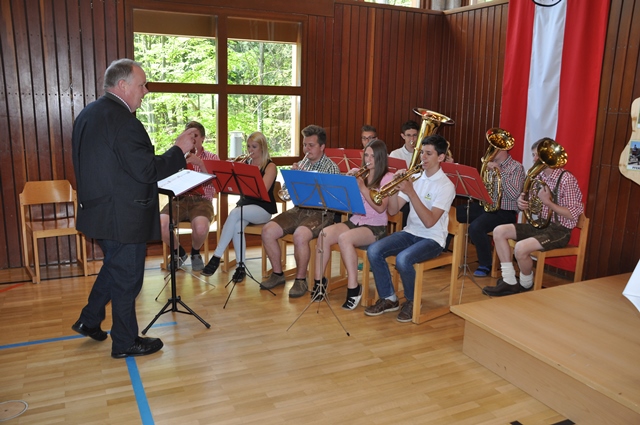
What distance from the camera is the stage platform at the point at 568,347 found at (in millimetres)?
3119

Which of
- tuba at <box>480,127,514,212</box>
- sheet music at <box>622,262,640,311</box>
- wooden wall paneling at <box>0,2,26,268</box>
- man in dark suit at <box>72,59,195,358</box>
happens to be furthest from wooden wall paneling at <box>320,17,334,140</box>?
sheet music at <box>622,262,640,311</box>

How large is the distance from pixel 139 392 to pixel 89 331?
868mm

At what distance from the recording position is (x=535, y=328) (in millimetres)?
3762

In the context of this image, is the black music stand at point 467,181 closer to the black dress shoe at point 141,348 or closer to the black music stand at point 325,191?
the black music stand at point 325,191

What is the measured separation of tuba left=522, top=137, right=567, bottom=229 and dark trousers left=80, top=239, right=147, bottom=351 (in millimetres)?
3429

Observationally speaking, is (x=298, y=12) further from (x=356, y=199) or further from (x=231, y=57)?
(x=356, y=199)

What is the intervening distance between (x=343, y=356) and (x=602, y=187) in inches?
130

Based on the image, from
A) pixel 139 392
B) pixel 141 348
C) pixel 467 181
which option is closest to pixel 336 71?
pixel 467 181

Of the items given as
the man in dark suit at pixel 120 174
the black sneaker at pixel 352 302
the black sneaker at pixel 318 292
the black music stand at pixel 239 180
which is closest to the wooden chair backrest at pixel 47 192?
the black music stand at pixel 239 180

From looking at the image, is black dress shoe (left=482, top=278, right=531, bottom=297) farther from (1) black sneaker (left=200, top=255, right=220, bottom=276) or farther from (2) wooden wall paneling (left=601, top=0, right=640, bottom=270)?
(1) black sneaker (left=200, top=255, right=220, bottom=276)

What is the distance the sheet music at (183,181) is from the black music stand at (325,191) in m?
0.65

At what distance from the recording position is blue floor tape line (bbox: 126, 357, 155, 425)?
3.14 m

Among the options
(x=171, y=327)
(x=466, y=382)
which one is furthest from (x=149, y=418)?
(x=466, y=382)

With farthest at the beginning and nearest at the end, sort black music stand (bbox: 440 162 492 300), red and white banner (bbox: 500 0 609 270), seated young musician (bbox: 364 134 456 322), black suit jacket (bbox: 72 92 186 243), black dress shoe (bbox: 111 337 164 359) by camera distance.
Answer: red and white banner (bbox: 500 0 609 270)
black music stand (bbox: 440 162 492 300)
seated young musician (bbox: 364 134 456 322)
black dress shoe (bbox: 111 337 164 359)
black suit jacket (bbox: 72 92 186 243)
